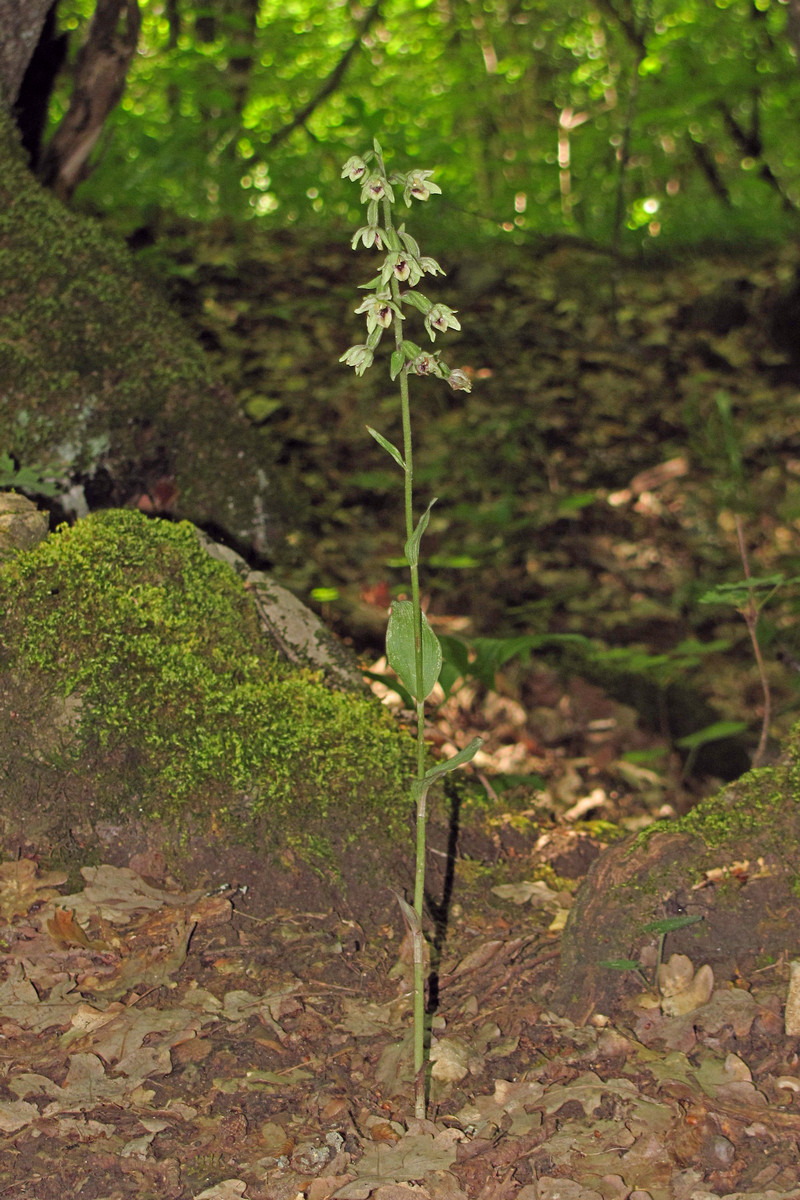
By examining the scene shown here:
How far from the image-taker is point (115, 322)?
3.36 m

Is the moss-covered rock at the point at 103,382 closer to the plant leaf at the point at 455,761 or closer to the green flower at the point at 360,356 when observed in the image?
the green flower at the point at 360,356

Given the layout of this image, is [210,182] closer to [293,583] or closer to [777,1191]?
[293,583]

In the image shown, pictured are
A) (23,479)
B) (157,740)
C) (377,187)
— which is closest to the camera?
(377,187)

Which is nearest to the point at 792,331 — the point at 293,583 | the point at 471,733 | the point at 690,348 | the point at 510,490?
the point at 690,348

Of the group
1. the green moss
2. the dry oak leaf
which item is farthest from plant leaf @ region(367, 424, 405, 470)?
the dry oak leaf

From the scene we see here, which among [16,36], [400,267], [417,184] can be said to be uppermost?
[16,36]

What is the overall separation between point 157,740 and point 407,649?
773 millimetres

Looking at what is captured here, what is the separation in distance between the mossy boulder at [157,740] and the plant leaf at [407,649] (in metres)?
0.64

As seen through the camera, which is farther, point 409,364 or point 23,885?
point 23,885

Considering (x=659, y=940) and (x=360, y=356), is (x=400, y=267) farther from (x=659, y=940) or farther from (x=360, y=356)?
(x=659, y=940)

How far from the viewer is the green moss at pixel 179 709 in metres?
2.20

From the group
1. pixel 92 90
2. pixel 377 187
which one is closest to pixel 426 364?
pixel 377 187

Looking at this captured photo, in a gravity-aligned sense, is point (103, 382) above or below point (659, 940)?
above

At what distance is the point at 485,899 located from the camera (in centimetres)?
234
